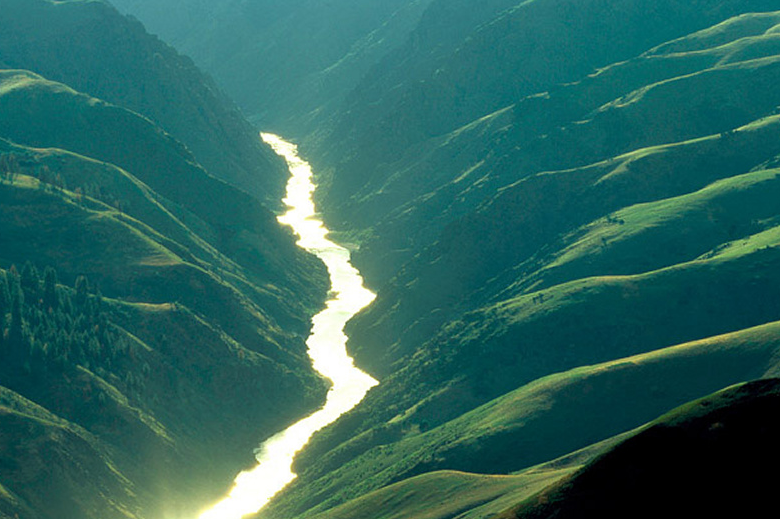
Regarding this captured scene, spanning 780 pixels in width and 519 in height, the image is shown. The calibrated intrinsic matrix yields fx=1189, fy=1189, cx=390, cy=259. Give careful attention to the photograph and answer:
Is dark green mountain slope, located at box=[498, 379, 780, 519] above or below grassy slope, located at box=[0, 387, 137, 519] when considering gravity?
below

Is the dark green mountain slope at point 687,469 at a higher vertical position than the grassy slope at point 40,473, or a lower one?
lower

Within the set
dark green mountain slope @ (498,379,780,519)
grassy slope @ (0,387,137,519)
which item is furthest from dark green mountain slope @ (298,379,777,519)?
grassy slope @ (0,387,137,519)

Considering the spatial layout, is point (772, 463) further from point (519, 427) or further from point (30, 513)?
point (30, 513)

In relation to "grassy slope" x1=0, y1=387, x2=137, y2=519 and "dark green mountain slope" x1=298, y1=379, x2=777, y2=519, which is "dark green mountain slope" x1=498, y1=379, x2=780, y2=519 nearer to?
"dark green mountain slope" x1=298, y1=379, x2=777, y2=519

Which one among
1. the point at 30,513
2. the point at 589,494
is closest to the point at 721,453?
the point at 589,494

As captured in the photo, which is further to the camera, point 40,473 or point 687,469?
point 40,473

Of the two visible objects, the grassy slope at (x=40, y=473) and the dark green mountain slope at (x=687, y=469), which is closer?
the dark green mountain slope at (x=687, y=469)

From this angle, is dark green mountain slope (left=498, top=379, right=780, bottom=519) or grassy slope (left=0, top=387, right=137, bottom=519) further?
grassy slope (left=0, top=387, right=137, bottom=519)

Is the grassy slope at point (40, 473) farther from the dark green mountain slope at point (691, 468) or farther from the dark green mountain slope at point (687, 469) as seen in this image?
the dark green mountain slope at point (691, 468)

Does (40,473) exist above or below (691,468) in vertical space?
above

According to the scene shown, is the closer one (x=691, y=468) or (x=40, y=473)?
(x=691, y=468)

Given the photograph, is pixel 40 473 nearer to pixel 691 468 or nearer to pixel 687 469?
pixel 687 469

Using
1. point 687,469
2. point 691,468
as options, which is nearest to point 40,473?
point 687,469

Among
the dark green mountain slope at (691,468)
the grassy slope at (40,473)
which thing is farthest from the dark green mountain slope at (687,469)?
the grassy slope at (40,473)
